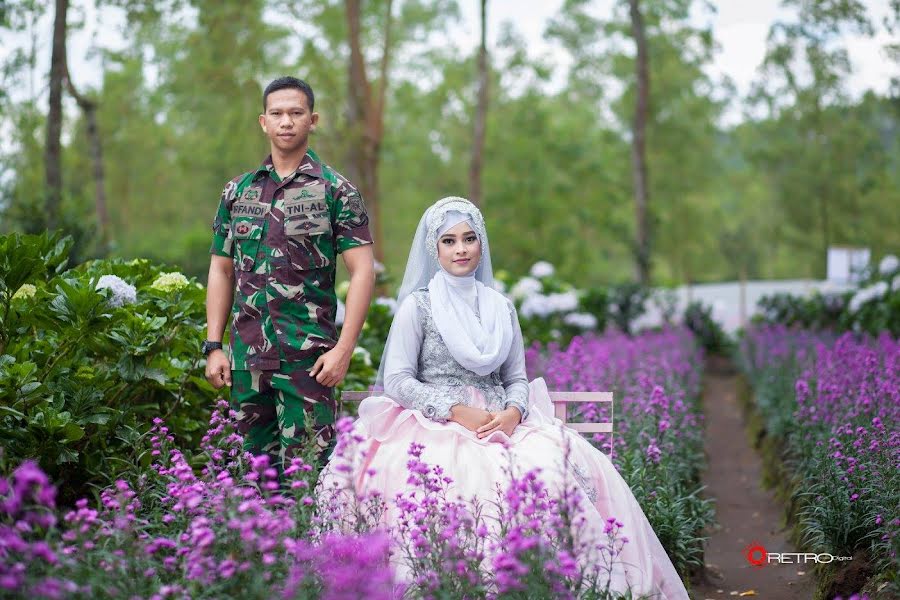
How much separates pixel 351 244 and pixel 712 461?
17.6ft

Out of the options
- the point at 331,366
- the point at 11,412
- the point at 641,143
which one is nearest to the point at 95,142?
the point at 641,143

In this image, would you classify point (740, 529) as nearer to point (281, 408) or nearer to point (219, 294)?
point (281, 408)

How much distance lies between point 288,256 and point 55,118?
27.2 feet

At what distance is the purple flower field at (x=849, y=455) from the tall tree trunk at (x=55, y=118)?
7.64 meters

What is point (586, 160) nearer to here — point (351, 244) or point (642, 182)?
point (642, 182)

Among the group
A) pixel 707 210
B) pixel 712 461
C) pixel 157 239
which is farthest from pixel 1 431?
pixel 707 210

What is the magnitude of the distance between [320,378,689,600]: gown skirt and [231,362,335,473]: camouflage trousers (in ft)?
0.52

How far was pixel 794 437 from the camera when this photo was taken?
5.90 meters

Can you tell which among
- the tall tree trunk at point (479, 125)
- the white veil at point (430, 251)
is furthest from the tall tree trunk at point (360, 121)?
the white veil at point (430, 251)

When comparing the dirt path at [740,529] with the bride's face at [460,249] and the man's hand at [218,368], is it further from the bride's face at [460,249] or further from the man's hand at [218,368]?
the man's hand at [218,368]

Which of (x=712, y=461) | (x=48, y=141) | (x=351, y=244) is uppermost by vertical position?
(x=48, y=141)

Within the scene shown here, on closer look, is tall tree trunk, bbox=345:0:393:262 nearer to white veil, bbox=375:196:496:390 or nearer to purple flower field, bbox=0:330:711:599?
white veil, bbox=375:196:496:390

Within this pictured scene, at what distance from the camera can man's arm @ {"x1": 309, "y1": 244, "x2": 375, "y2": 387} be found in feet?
12.0

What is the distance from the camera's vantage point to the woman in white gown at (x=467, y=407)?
3.51 meters
